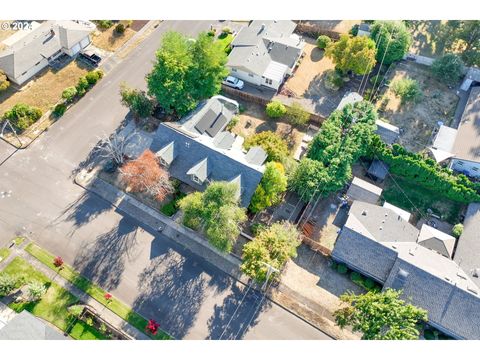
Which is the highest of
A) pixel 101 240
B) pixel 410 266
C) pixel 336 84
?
pixel 336 84

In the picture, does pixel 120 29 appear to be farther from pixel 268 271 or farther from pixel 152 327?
pixel 152 327

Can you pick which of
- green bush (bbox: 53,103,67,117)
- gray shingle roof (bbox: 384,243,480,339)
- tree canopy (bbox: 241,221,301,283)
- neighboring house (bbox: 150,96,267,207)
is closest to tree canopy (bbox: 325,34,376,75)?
neighboring house (bbox: 150,96,267,207)

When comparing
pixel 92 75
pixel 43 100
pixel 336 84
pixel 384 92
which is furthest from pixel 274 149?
pixel 43 100

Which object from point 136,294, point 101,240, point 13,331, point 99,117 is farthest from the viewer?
point 99,117

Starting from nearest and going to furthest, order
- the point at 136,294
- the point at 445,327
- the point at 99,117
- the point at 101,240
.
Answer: the point at 445,327
the point at 136,294
the point at 101,240
the point at 99,117

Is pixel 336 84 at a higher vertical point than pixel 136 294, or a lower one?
higher

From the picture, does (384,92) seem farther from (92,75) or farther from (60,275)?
(60,275)

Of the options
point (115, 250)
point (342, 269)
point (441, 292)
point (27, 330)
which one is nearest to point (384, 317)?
point (441, 292)

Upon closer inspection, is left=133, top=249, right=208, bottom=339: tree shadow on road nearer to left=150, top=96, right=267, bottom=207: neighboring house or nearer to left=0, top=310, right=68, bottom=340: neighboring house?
left=0, top=310, right=68, bottom=340: neighboring house
